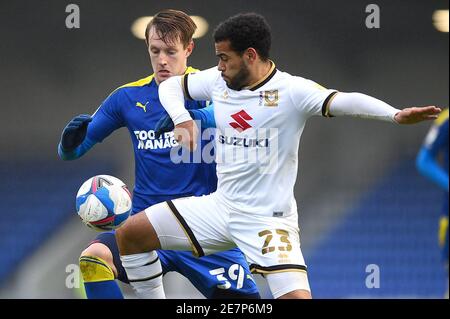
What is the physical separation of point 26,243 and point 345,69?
3191 mm

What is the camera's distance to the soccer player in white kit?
4750 millimetres

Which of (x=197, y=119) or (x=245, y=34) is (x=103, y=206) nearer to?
(x=197, y=119)

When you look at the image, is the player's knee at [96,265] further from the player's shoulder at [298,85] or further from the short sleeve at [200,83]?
the player's shoulder at [298,85]

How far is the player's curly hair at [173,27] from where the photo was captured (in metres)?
5.61

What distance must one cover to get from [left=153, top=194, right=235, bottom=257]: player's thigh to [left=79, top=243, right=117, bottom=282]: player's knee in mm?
348

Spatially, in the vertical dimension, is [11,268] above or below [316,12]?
below

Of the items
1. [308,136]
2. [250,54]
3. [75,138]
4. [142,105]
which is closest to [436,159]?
[250,54]

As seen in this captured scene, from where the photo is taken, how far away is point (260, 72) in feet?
16.1

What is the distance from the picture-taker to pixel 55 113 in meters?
8.82

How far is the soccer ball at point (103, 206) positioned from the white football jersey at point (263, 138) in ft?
1.78
